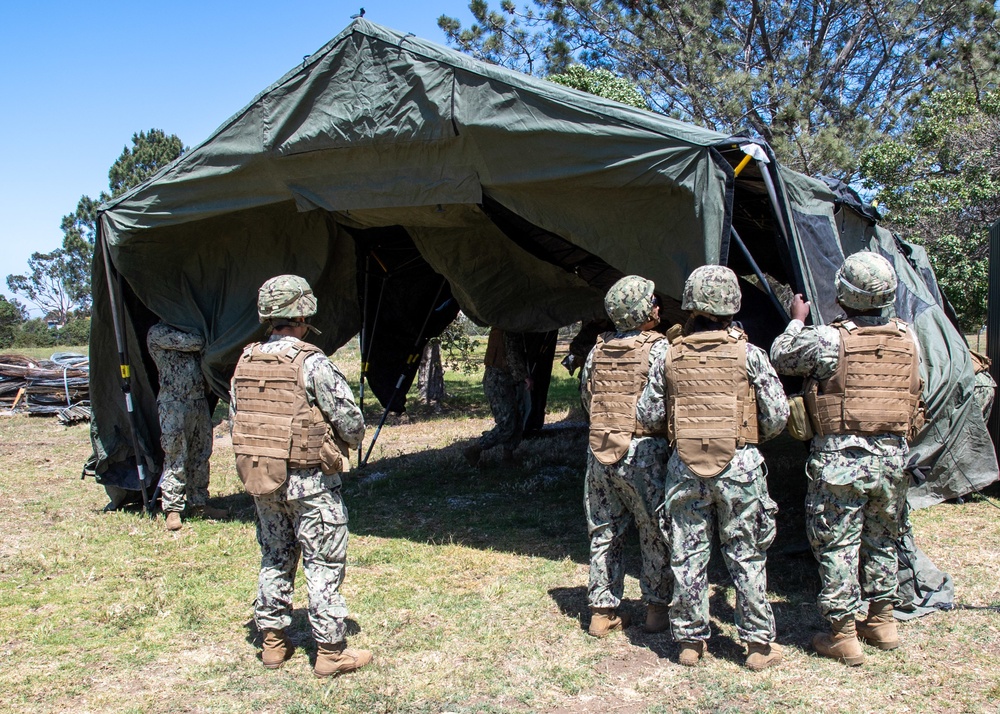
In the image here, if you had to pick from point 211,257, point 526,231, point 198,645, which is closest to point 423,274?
point 526,231

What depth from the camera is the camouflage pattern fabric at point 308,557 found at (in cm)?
383

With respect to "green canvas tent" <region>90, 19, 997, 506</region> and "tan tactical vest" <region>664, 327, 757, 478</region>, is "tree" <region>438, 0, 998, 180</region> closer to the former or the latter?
"green canvas tent" <region>90, 19, 997, 506</region>

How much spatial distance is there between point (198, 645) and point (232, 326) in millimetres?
3033

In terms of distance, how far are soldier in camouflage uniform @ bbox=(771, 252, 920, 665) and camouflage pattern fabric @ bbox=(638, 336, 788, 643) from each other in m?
0.24

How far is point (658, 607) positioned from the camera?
4266mm

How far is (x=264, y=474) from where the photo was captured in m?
3.82

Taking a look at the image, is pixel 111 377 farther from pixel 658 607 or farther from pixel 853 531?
pixel 853 531

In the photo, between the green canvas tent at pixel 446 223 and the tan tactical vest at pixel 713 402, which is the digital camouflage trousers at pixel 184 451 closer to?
the green canvas tent at pixel 446 223

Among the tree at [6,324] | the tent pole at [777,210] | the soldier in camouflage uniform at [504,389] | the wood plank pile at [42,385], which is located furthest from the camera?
the tree at [6,324]

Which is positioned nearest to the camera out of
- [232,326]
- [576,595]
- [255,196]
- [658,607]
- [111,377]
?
[658,607]

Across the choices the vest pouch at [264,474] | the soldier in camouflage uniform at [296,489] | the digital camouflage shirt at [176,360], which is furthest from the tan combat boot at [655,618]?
the digital camouflage shirt at [176,360]

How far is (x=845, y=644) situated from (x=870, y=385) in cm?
124

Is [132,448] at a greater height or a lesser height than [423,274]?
lesser

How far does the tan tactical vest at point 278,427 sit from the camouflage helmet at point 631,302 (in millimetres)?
1532
